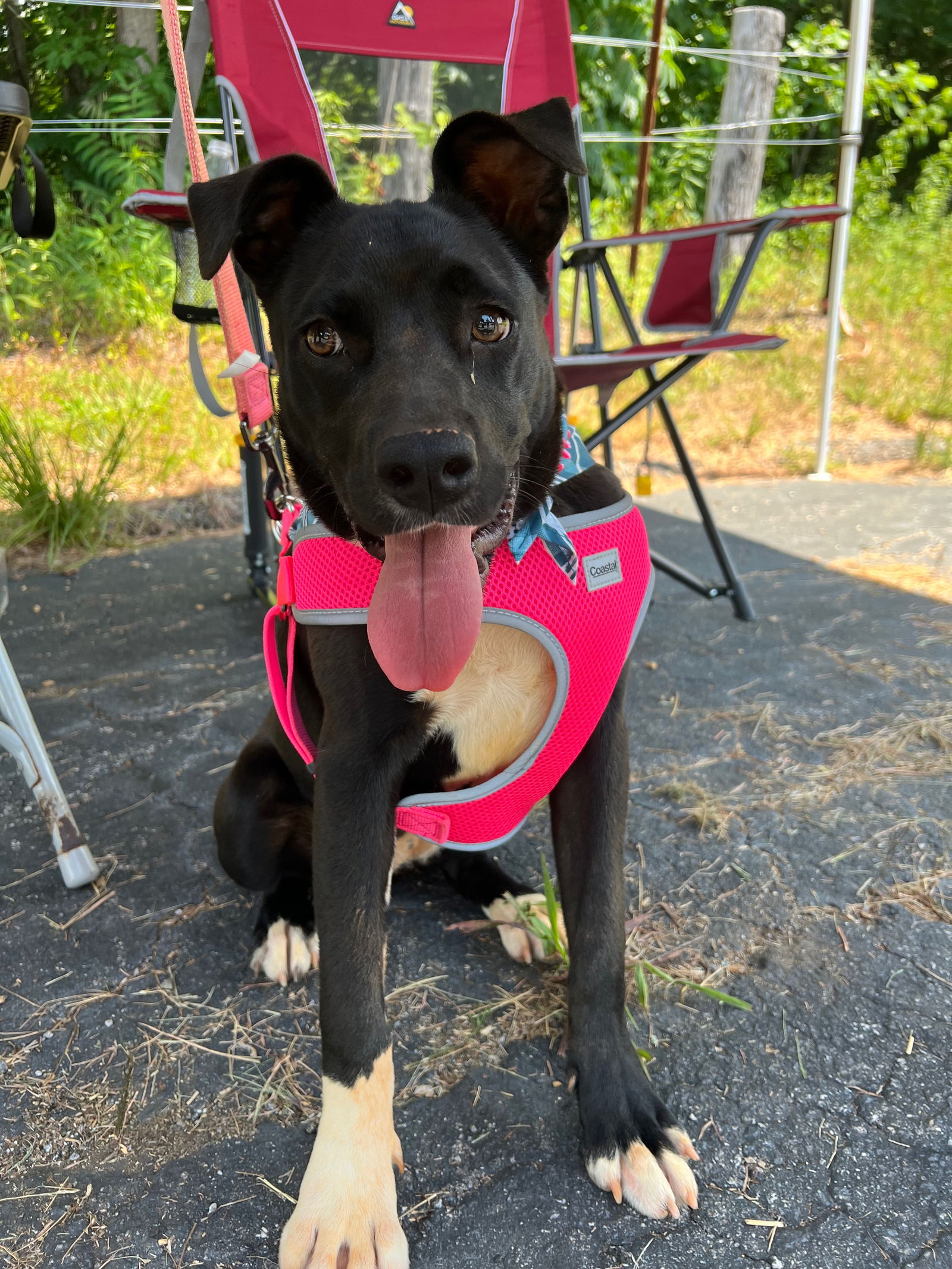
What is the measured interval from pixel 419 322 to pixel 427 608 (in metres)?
0.47

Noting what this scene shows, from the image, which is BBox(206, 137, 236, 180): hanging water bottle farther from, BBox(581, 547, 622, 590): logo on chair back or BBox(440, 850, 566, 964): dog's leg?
BBox(440, 850, 566, 964): dog's leg

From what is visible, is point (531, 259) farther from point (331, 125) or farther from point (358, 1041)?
point (331, 125)

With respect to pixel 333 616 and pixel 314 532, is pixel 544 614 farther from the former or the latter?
pixel 314 532

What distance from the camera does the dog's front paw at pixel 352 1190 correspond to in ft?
4.00

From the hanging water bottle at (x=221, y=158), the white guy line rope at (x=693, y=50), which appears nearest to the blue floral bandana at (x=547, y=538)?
the hanging water bottle at (x=221, y=158)

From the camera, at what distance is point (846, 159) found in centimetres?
512

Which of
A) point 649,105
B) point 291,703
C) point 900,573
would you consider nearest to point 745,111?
point 649,105

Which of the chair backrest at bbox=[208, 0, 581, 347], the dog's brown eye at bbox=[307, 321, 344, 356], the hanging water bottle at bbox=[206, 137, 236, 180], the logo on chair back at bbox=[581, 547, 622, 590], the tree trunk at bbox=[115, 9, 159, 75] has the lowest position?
the logo on chair back at bbox=[581, 547, 622, 590]

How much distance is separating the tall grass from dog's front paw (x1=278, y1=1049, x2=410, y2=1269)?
3.77 metres

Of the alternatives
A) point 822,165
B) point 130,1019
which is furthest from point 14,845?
point 822,165

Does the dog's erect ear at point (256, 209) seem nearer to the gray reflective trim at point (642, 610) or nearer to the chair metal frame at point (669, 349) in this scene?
the gray reflective trim at point (642, 610)

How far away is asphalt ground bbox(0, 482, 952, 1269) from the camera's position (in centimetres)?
129

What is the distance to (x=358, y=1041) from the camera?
1317mm

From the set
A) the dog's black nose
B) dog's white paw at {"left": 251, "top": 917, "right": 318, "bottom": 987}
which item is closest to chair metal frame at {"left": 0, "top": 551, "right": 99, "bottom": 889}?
dog's white paw at {"left": 251, "top": 917, "right": 318, "bottom": 987}
